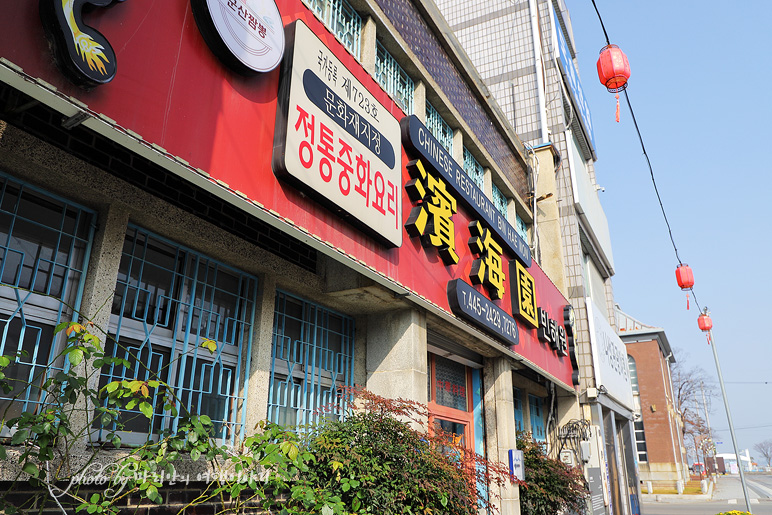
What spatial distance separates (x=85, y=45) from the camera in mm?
3051

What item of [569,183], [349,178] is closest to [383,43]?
[349,178]

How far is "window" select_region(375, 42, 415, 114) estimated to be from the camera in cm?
751

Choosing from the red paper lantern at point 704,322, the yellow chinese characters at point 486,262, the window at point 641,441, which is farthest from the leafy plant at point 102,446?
the window at point 641,441

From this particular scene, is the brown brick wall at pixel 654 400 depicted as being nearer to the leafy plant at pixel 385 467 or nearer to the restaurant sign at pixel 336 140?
the leafy plant at pixel 385 467

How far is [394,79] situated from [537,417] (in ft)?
33.1

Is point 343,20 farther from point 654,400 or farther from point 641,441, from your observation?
point 654,400

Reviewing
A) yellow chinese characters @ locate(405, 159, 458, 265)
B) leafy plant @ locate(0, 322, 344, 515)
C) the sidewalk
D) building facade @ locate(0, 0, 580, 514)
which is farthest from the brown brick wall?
leafy plant @ locate(0, 322, 344, 515)

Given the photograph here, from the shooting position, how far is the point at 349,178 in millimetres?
5531

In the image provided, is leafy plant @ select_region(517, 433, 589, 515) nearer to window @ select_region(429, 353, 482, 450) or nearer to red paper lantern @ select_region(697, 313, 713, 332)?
window @ select_region(429, 353, 482, 450)

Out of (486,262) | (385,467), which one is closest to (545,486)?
(486,262)

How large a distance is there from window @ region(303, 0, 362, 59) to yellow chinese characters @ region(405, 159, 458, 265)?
164 cm

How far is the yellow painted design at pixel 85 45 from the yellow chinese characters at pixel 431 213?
4146 millimetres

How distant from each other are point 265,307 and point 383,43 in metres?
4.13

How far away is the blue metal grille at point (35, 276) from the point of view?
12.2ft
